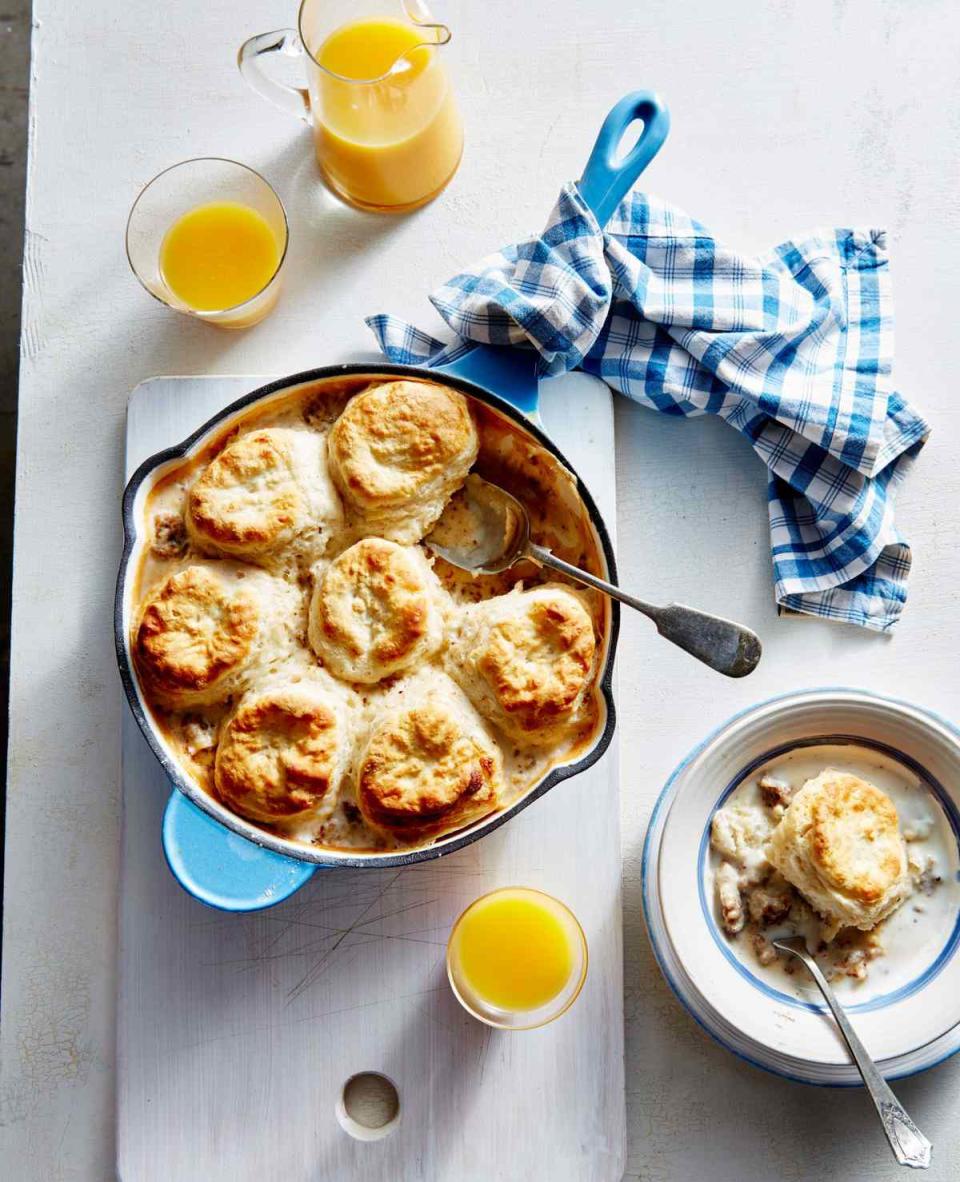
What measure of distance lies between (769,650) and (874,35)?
1.34 meters

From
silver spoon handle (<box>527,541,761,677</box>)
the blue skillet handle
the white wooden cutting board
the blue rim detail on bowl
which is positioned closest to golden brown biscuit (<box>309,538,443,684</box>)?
silver spoon handle (<box>527,541,761,677</box>)

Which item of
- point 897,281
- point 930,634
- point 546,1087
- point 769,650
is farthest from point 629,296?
point 546,1087

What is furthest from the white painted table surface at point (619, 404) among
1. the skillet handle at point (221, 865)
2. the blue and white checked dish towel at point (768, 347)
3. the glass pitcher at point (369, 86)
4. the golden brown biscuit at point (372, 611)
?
the golden brown biscuit at point (372, 611)

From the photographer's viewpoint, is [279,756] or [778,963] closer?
[279,756]

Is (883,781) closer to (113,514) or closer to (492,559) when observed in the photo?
(492,559)

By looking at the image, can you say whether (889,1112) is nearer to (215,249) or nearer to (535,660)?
(535,660)

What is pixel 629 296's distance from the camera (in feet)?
7.24

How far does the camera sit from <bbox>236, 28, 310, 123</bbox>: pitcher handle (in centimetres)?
209

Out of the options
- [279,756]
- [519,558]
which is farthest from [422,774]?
[519,558]

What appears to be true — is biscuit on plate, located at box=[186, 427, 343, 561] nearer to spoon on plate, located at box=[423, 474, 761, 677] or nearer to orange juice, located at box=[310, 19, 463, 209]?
spoon on plate, located at box=[423, 474, 761, 677]

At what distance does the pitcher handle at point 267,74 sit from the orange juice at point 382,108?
6 centimetres

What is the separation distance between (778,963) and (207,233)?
6.08 ft

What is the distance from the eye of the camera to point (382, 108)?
206cm

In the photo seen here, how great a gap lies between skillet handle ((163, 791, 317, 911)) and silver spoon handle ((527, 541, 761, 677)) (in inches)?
28.7
